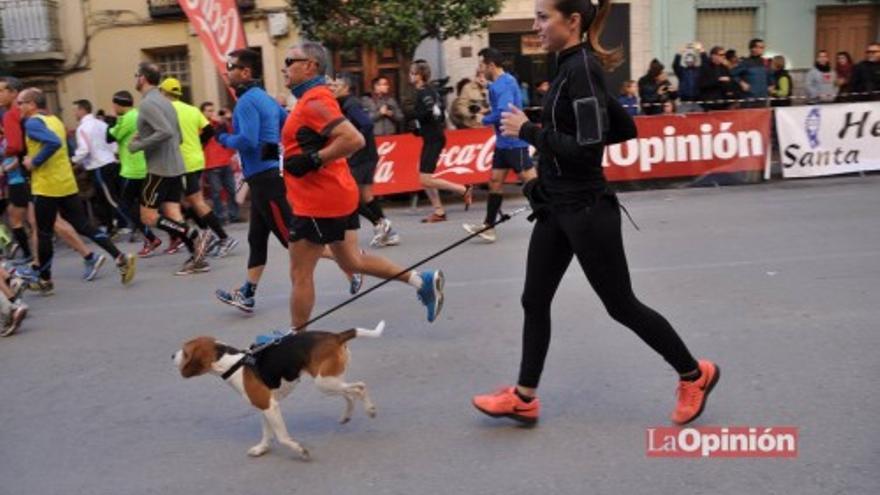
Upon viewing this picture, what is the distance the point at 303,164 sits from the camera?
436 centimetres

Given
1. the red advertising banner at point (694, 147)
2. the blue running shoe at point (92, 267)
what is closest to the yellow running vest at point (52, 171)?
the blue running shoe at point (92, 267)

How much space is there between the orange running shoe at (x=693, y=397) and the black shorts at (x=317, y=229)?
2.05m

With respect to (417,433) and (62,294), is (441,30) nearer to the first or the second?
(62,294)

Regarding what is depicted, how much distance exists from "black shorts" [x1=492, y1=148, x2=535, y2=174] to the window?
11605 mm

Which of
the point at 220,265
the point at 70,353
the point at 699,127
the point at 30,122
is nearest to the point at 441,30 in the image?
the point at 699,127

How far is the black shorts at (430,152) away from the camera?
9656 mm

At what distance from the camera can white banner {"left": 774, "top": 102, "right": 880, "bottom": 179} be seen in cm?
1145

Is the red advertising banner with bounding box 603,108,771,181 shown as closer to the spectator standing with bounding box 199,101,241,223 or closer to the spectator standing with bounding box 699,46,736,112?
the spectator standing with bounding box 699,46,736,112

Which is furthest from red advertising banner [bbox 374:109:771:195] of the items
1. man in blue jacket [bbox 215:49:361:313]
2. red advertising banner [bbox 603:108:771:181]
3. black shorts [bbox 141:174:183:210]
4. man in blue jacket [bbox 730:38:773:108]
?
man in blue jacket [bbox 215:49:361:313]

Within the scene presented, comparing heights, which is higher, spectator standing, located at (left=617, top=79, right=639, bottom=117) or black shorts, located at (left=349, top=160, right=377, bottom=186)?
spectator standing, located at (left=617, top=79, right=639, bottom=117)

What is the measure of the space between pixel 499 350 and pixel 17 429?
2.57m

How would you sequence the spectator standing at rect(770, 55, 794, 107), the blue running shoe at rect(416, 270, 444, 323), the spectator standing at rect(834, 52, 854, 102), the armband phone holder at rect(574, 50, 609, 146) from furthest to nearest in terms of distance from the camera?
the spectator standing at rect(770, 55, 794, 107), the spectator standing at rect(834, 52, 854, 102), the blue running shoe at rect(416, 270, 444, 323), the armband phone holder at rect(574, 50, 609, 146)

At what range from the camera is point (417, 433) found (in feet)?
12.7

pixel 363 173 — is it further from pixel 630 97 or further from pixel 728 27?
pixel 728 27
